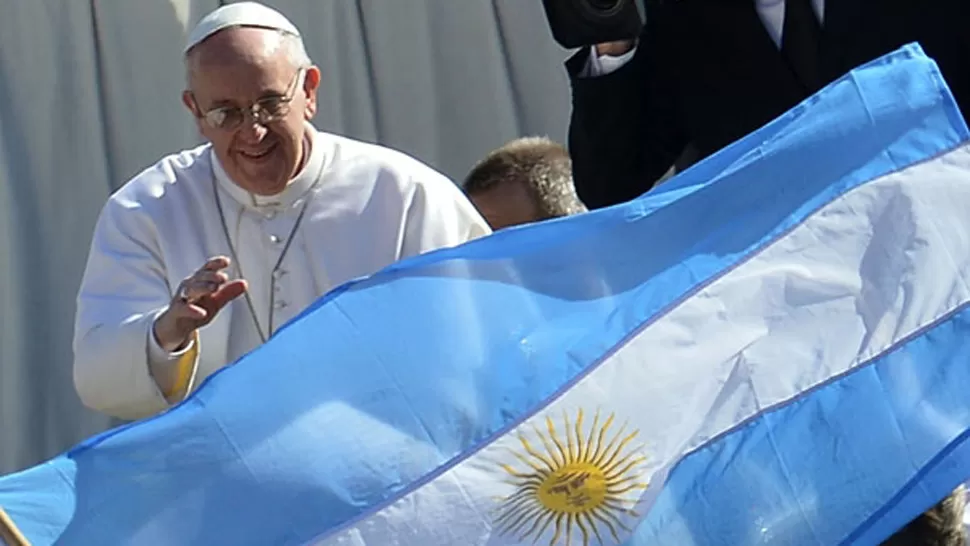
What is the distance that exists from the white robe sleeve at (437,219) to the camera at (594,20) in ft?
1.41

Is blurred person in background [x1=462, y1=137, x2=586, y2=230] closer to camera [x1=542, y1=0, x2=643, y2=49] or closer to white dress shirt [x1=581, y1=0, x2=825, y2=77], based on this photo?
white dress shirt [x1=581, y1=0, x2=825, y2=77]

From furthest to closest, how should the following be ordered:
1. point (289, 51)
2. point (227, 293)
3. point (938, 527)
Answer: point (289, 51) < point (227, 293) < point (938, 527)

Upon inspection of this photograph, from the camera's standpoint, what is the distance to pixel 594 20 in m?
4.32

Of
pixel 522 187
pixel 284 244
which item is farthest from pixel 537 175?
pixel 284 244

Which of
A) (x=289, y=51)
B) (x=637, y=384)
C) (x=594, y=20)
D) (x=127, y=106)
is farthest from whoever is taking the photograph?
(x=127, y=106)

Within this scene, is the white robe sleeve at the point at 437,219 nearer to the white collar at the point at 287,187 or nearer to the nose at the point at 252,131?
the white collar at the point at 287,187

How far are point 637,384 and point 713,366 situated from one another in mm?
115

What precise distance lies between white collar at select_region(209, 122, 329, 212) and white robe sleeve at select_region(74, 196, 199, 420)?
182mm

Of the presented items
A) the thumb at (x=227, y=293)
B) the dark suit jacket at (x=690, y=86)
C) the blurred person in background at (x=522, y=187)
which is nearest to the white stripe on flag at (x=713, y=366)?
the thumb at (x=227, y=293)

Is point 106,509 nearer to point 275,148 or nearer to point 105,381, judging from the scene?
point 105,381

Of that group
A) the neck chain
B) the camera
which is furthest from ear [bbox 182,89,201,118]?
the camera

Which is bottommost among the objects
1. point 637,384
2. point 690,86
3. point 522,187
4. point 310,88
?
point 637,384

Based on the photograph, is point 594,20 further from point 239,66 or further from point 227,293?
point 227,293

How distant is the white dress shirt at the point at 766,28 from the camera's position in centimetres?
448
